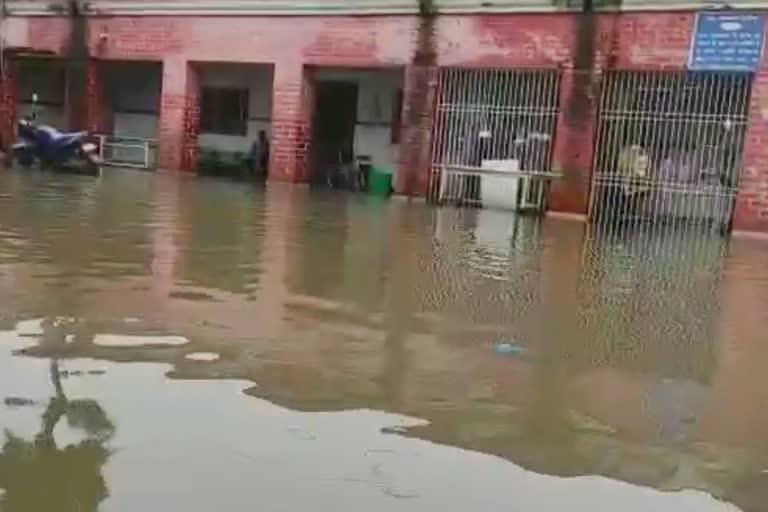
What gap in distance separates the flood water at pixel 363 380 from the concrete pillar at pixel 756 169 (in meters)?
5.09

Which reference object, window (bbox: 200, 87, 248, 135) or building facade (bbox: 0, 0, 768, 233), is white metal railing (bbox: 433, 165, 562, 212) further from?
window (bbox: 200, 87, 248, 135)

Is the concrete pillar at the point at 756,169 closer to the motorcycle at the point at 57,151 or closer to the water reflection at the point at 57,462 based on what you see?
the motorcycle at the point at 57,151

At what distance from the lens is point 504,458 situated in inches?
147

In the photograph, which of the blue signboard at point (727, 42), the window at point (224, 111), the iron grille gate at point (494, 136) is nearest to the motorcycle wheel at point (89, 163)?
the window at point (224, 111)

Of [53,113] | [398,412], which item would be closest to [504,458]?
[398,412]

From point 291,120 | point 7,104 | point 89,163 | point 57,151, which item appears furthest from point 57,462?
point 7,104

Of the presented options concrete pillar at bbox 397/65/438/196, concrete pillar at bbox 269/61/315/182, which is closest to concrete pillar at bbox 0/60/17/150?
concrete pillar at bbox 269/61/315/182

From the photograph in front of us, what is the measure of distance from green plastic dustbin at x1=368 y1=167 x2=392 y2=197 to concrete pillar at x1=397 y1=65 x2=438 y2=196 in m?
0.95

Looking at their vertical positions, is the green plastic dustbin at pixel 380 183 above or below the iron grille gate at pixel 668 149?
below

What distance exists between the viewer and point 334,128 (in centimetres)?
2042

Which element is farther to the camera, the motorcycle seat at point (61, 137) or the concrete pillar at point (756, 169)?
the motorcycle seat at point (61, 137)

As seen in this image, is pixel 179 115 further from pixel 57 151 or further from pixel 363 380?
pixel 363 380

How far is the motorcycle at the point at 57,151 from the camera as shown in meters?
19.1

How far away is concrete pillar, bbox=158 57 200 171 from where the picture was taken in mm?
20156
